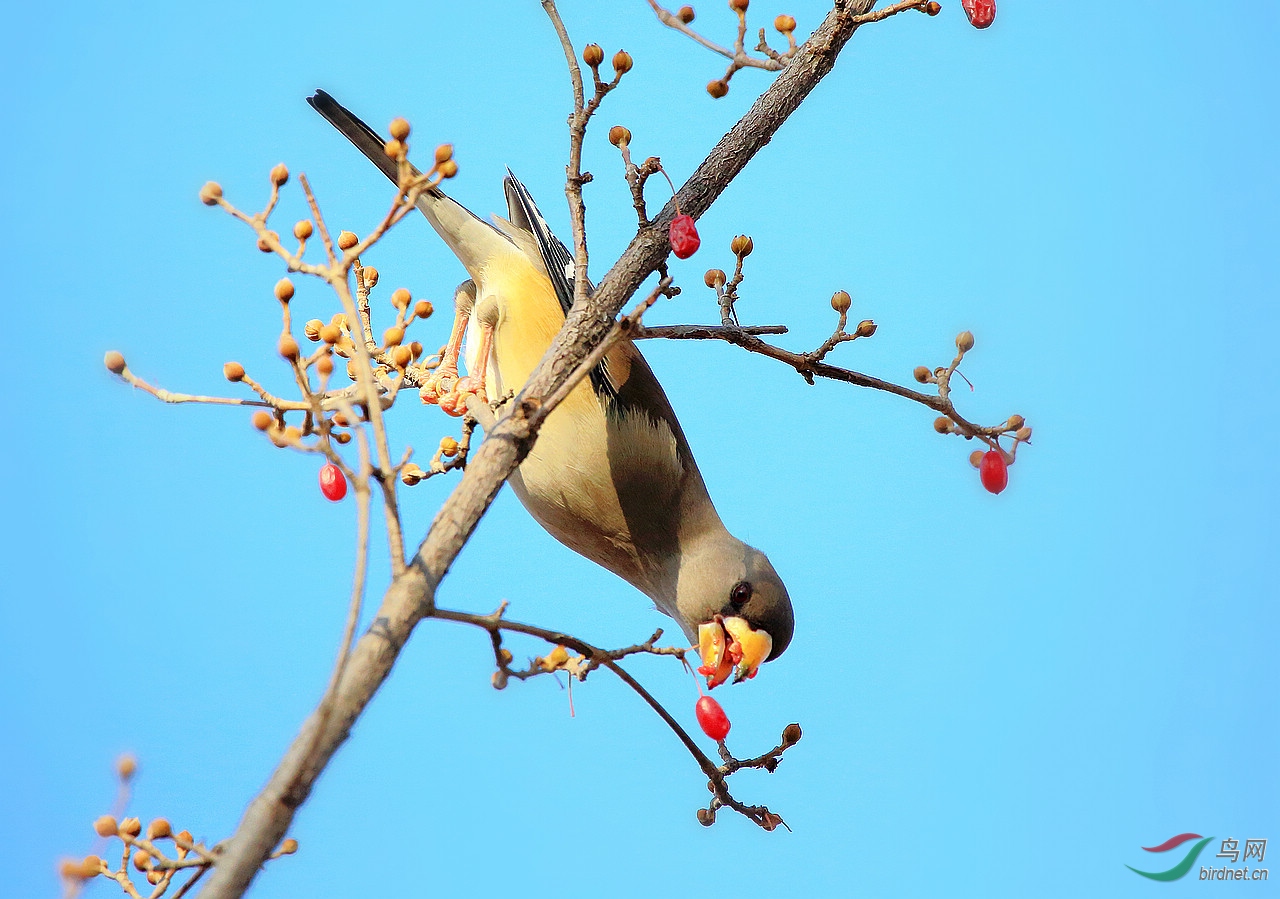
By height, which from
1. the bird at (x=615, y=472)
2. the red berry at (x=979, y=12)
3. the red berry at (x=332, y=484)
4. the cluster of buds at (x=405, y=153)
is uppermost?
the red berry at (x=979, y=12)

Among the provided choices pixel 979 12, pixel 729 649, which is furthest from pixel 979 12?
pixel 729 649

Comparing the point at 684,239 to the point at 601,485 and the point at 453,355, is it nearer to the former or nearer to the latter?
the point at 601,485

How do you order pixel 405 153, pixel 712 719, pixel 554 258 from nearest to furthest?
pixel 405 153
pixel 712 719
pixel 554 258

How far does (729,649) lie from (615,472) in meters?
0.73

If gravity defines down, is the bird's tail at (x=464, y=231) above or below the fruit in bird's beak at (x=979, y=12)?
below

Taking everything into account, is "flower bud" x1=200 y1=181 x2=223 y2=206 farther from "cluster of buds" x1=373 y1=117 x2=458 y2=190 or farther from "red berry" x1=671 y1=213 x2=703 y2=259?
"red berry" x1=671 y1=213 x2=703 y2=259

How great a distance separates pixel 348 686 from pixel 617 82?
1559 millimetres

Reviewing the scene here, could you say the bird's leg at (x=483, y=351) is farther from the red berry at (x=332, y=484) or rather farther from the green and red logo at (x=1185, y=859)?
the green and red logo at (x=1185, y=859)

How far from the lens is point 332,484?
290 centimetres

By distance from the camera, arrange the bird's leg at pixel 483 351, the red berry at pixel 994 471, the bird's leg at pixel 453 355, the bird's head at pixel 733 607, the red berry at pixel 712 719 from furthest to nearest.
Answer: the bird's head at pixel 733 607, the bird's leg at pixel 483 351, the bird's leg at pixel 453 355, the red berry at pixel 994 471, the red berry at pixel 712 719

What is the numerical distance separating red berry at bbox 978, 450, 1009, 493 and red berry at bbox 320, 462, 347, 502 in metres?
1.85

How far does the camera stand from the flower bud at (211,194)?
2424 mm

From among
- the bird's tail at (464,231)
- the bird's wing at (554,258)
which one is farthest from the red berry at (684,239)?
the bird's tail at (464,231)

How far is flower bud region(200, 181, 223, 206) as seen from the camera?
2424 mm
